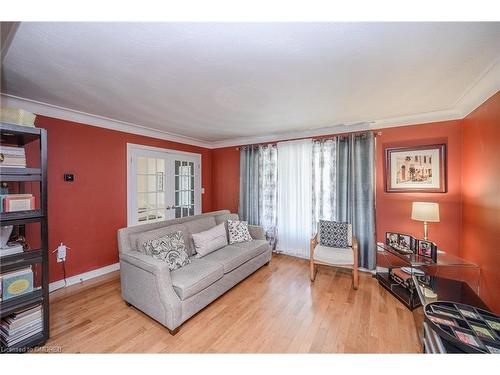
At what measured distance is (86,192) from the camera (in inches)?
109

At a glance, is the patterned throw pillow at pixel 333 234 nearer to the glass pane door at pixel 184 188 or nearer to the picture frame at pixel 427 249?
the picture frame at pixel 427 249

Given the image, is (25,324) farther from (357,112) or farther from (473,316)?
(357,112)

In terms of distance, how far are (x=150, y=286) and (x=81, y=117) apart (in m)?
2.48

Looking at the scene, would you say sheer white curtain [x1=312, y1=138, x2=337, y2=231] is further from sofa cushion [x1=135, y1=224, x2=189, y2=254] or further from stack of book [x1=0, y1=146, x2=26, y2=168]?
stack of book [x1=0, y1=146, x2=26, y2=168]

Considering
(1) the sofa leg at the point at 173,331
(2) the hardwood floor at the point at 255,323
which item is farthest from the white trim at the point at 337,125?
(1) the sofa leg at the point at 173,331

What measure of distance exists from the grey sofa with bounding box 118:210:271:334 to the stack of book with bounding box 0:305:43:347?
0.67 meters

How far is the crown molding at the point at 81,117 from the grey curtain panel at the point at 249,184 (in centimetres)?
139

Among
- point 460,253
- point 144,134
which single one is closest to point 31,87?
point 144,134

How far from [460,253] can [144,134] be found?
500 cm

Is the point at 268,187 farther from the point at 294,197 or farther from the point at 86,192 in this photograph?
the point at 86,192

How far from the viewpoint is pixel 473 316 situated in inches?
52.1

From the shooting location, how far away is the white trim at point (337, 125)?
182cm

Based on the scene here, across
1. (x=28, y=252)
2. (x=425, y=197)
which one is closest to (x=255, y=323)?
(x=28, y=252)
